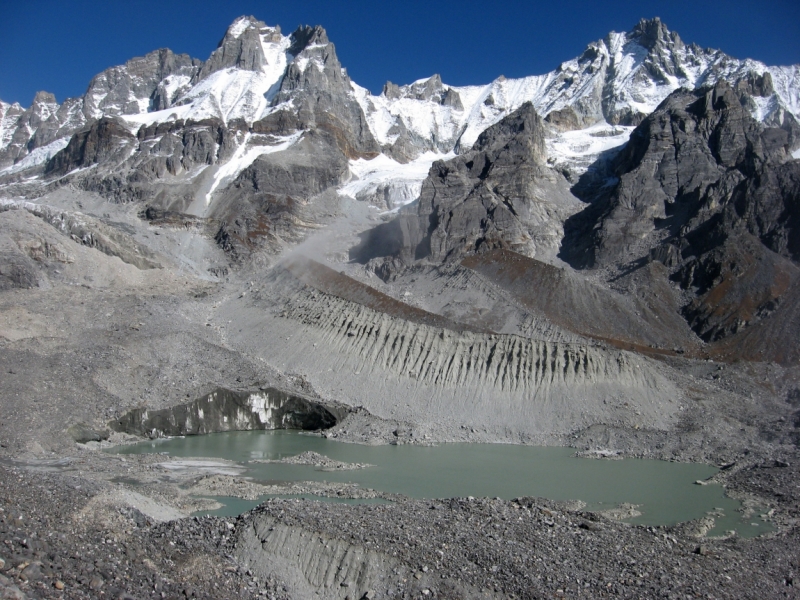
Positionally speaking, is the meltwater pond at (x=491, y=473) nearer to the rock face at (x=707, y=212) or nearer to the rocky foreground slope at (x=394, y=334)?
the rocky foreground slope at (x=394, y=334)

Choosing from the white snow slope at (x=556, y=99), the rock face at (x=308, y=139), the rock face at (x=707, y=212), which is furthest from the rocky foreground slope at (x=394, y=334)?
the white snow slope at (x=556, y=99)

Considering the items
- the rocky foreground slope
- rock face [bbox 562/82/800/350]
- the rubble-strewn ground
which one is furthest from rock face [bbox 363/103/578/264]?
the rubble-strewn ground

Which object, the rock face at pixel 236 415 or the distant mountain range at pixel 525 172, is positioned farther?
the distant mountain range at pixel 525 172

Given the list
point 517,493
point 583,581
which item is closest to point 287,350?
point 517,493

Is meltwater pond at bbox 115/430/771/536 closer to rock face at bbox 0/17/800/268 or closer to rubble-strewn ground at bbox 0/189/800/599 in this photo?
rubble-strewn ground at bbox 0/189/800/599

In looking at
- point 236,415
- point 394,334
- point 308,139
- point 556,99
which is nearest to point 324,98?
point 308,139

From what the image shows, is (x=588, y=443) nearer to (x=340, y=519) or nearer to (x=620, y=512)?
(x=620, y=512)
